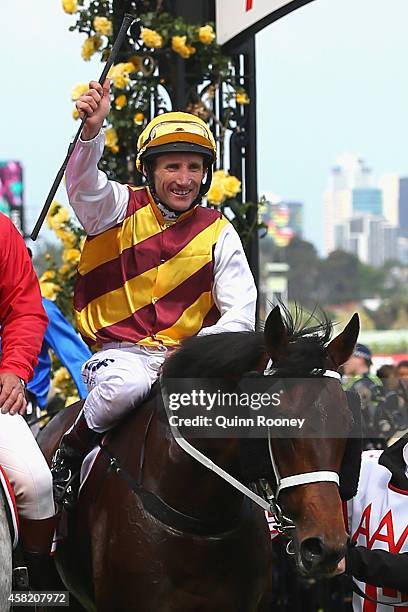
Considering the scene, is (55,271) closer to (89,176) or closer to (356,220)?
(89,176)

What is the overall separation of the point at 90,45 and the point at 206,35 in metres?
0.78

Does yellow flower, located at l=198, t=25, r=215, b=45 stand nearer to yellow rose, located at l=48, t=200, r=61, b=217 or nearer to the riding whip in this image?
yellow rose, located at l=48, t=200, r=61, b=217

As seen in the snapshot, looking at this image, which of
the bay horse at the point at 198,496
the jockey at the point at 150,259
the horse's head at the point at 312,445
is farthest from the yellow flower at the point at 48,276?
the horse's head at the point at 312,445

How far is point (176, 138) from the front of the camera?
451 centimetres

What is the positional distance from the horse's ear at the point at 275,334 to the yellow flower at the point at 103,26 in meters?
3.71

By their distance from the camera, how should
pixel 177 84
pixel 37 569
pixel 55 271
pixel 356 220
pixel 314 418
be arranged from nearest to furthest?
pixel 314 418 < pixel 37 569 < pixel 177 84 < pixel 55 271 < pixel 356 220

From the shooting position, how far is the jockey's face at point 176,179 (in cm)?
453

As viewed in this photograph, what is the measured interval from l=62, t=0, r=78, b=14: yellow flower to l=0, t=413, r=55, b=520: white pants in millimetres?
3636

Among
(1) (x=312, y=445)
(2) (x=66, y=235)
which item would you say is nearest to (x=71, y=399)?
(2) (x=66, y=235)

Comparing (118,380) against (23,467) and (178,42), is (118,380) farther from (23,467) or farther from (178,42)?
(178,42)

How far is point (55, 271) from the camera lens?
721 centimetres

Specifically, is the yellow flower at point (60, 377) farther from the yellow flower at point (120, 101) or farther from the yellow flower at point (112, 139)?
the yellow flower at point (120, 101)

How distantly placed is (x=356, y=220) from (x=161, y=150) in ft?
183

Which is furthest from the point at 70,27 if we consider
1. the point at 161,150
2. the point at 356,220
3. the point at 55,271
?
the point at 356,220
